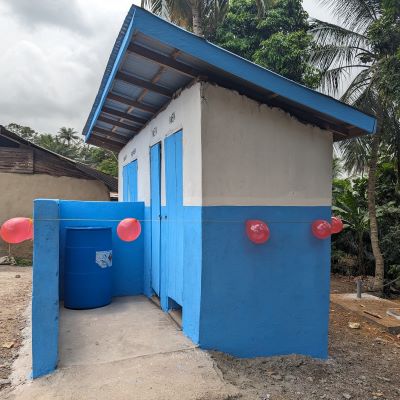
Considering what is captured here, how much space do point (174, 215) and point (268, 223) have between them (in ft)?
4.23

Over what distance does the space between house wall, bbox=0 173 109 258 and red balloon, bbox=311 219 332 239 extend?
372 inches

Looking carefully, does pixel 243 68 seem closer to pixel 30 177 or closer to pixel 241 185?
pixel 241 185

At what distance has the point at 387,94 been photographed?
23.1 ft

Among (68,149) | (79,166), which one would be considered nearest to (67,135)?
(68,149)

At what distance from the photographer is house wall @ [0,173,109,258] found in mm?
11594

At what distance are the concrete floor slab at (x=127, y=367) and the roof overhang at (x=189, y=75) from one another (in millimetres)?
2958

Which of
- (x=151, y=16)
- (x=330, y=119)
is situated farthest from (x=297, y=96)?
(x=151, y=16)

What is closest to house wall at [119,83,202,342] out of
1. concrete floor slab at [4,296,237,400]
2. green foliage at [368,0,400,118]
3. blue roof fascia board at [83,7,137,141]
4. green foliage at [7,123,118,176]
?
concrete floor slab at [4,296,237,400]

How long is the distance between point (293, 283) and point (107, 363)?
2.25 m

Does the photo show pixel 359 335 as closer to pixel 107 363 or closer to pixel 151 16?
pixel 107 363

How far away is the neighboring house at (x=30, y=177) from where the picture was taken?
11594 millimetres

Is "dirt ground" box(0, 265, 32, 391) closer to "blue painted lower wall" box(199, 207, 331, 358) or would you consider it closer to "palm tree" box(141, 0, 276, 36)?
"blue painted lower wall" box(199, 207, 331, 358)

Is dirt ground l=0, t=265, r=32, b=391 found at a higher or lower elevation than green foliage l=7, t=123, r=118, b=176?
lower

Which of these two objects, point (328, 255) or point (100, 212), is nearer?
point (328, 255)
